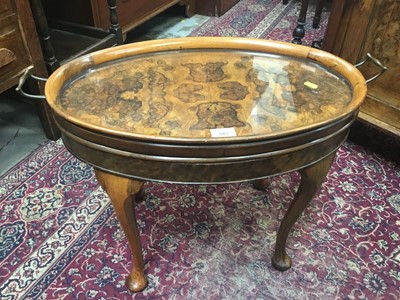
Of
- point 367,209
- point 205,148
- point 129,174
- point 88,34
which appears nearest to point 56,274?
point 129,174

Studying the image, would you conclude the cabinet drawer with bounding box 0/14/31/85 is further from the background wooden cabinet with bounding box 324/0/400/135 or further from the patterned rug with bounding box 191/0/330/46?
the patterned rug with bounding box 191/0/330/46

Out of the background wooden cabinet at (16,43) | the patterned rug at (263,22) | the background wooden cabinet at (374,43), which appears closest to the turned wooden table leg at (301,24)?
the patterned rug at (263,22)

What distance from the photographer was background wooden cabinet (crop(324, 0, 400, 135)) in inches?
62.6

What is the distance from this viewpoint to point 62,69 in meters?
1.09

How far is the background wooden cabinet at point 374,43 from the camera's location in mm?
1589

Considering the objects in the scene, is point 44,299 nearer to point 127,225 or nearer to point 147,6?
point 127,225

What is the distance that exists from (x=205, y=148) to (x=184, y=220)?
70 centimetres

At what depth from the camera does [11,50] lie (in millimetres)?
1549

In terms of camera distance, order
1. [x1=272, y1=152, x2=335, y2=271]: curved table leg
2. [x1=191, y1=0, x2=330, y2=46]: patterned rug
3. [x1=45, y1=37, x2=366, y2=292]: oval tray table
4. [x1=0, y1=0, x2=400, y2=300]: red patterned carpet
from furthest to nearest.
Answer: [x1=191, y1=0, x2=330, y2=46]: patterned rug → [x1=0, y1=0, x2=400, y2=300]: red patterned carpet → [x1=272, y1=152, x2=335, y2=271]: curved table leg → [x1=45, y1=37, x2=366, y2=292]: oval tray table

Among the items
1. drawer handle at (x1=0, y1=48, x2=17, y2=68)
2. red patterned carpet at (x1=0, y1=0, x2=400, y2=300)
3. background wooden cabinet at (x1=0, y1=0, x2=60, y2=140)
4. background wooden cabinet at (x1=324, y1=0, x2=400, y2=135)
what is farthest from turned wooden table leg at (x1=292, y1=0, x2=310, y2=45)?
drawer handle at (x1=0, y1=48, x2=17, y2=68)

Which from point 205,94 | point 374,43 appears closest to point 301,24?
point 374,43

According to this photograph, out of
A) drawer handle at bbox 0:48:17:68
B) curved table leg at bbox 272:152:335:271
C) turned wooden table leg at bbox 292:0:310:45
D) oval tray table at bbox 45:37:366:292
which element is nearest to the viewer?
oval tray table at bbox 45:37:366:292

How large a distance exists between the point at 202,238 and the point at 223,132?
634mm

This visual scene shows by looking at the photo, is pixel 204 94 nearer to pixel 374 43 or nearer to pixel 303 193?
pixel 303 193
